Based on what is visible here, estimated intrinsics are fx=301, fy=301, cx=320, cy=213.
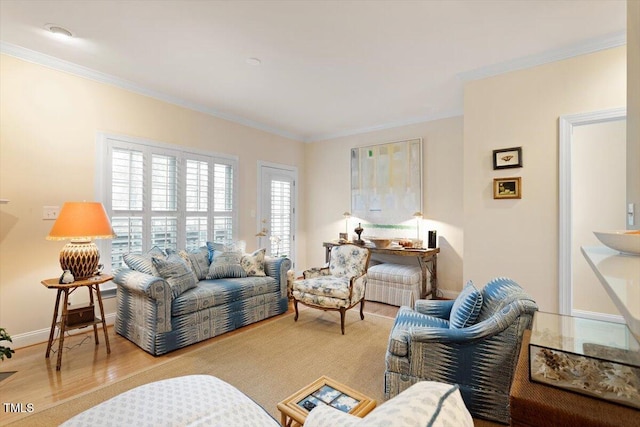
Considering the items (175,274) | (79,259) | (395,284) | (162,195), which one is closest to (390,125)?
(395,284)

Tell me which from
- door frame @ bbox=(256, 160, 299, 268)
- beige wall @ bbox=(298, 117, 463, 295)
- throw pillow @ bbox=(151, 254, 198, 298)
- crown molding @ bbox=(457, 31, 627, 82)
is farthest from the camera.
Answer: door frame @ bbox=(256, 160, 299, 268)

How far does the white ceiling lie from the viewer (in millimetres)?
2270

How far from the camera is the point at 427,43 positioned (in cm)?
271

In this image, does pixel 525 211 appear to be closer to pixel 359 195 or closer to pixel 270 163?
pixel 359 195

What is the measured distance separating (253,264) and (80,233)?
5.86 feet

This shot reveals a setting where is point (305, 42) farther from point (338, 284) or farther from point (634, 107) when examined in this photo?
point (338, 284)

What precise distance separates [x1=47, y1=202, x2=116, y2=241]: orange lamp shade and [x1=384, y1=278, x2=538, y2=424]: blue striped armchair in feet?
8.64

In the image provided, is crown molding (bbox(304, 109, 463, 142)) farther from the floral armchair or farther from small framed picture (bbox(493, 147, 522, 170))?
the floral armchair

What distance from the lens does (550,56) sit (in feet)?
9.47

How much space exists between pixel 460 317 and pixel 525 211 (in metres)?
1.65

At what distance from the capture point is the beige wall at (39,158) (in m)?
2.80

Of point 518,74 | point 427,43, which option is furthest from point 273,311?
point 518,74

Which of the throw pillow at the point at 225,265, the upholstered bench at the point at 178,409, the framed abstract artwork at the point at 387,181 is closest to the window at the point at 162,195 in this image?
the throw pillow at the point at 225,265

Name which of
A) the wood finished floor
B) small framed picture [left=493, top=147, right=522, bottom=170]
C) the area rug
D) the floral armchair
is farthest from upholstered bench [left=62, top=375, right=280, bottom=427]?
small framed picture [left=493, top=147, right=522, bottom=170]
